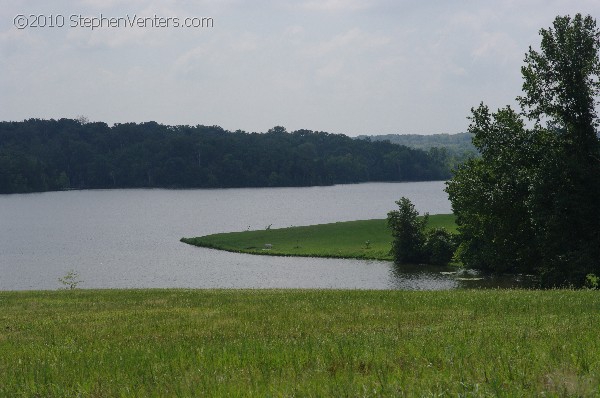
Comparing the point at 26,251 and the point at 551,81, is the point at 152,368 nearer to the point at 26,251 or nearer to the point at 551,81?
the point at 551,81

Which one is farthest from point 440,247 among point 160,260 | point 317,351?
point 317,351

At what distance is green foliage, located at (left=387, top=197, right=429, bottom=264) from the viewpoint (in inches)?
3265

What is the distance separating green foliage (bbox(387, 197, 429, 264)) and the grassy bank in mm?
3119

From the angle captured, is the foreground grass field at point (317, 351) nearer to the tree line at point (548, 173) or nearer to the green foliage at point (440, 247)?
the tree line at point (548, 173)

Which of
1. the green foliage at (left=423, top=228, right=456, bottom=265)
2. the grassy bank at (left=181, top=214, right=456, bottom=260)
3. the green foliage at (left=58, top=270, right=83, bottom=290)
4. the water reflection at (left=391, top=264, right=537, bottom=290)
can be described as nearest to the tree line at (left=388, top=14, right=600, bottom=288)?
the water reflection at (left=391, top=264, right=537, bottom=290)

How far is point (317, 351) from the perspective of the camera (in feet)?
32.3

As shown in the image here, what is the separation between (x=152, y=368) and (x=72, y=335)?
19.9 ft

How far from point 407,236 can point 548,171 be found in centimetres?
4743

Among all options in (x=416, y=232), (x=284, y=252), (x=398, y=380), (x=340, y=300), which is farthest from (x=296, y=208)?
(x=398, y=380)

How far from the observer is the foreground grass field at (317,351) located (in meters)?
7.61

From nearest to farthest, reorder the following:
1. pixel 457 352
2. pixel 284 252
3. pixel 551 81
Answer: pixel 457 352 < pixel 551 81 < pixel 284 252

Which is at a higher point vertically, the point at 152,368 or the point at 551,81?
the point at 551,81

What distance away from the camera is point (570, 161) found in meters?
36.0

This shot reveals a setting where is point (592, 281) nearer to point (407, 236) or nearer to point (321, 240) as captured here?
point (407, 236)
